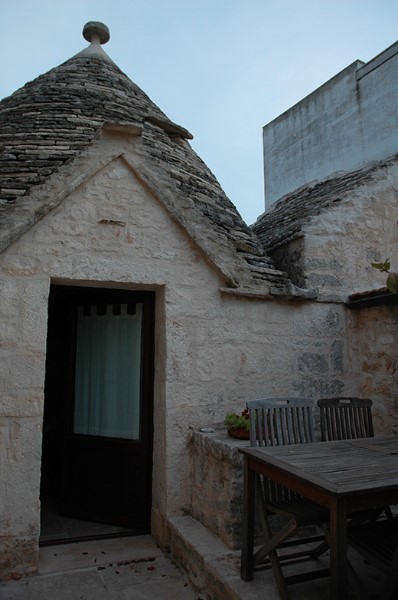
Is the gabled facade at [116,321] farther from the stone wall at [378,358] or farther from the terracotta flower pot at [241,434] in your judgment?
the stone wall at [378,358]

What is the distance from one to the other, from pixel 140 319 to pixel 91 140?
5.46ft

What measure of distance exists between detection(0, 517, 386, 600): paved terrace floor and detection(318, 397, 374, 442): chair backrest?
81cm

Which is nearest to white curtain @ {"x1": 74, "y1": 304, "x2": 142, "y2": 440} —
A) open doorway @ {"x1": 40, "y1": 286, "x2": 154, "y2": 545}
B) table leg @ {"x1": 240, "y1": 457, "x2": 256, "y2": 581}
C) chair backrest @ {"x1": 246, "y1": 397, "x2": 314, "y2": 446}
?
open doorway @ {"x1": 40, "y1": 286, "x2": 154, "y2": 545}

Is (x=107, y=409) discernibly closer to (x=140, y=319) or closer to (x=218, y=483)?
(x=140, y=319)

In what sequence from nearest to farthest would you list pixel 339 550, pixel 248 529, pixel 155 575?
pixel 339 550, pixel 248 529, pixel 155 575

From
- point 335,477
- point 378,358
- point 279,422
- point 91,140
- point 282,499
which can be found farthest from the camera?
point 378,358

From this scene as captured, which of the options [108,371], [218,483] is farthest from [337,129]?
[218,483]

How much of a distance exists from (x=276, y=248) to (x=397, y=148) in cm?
413

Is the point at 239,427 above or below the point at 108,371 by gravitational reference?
below

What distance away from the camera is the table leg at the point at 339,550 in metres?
2.00

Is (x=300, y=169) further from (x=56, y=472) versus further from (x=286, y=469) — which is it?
(x=286, y=469)

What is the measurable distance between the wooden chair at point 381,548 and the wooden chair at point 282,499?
0.20 m

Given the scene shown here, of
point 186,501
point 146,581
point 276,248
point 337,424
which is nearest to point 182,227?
point 276,248

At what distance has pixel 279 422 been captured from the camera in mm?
3094
